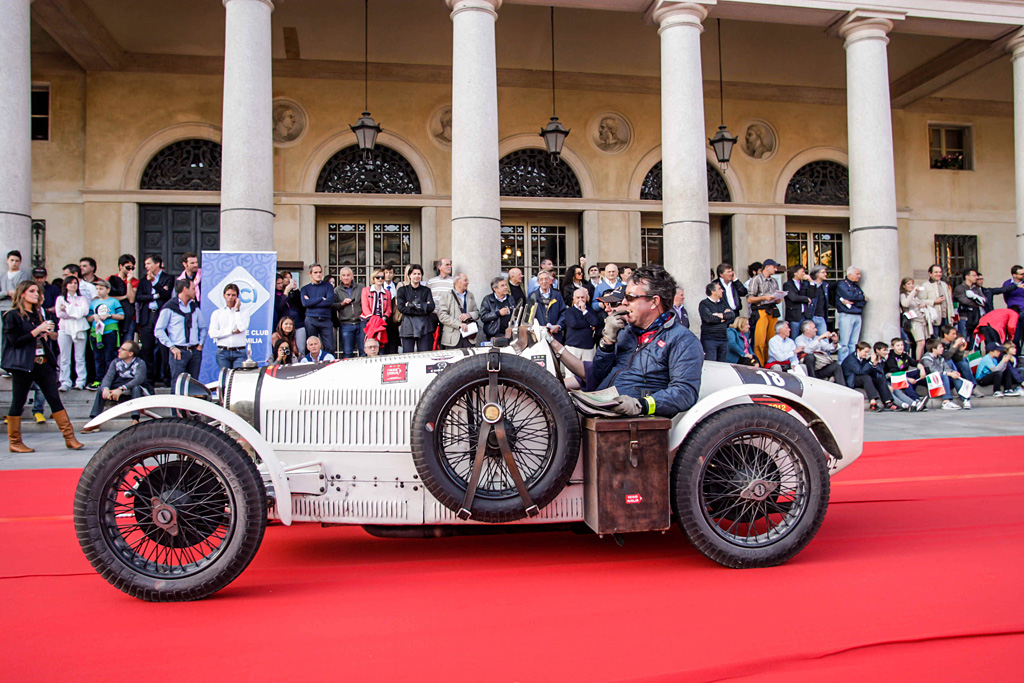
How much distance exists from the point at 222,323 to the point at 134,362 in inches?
57.1

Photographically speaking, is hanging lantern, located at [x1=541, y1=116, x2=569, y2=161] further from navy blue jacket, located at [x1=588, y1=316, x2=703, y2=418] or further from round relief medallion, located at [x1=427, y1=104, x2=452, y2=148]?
navy blue jacket, located at [x1=588, y1=316, x2=703, y2=418]

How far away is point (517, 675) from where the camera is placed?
232cm

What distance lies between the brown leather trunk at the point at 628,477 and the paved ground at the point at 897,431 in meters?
5.71

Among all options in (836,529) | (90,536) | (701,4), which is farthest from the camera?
(701,4)

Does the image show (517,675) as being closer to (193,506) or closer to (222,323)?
(193,506)

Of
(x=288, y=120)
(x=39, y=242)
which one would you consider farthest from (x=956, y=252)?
(x=39, y=242)

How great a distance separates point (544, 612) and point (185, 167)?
15.5m

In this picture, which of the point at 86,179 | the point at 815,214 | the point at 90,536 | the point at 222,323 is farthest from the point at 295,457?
the point at 815,214

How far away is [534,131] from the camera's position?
16797mm

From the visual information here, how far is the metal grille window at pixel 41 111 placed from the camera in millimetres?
15203

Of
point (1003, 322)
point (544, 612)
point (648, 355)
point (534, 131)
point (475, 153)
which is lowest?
point (544, 612)

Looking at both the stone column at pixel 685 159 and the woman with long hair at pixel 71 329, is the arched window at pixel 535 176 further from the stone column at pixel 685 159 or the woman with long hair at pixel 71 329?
the woman with long hair at pixel 71 329

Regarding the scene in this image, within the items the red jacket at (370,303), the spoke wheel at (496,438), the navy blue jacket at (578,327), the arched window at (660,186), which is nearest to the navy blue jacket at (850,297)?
the navy blue jacket at (578,327)

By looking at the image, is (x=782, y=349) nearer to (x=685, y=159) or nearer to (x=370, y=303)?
(x=685, y=159)
